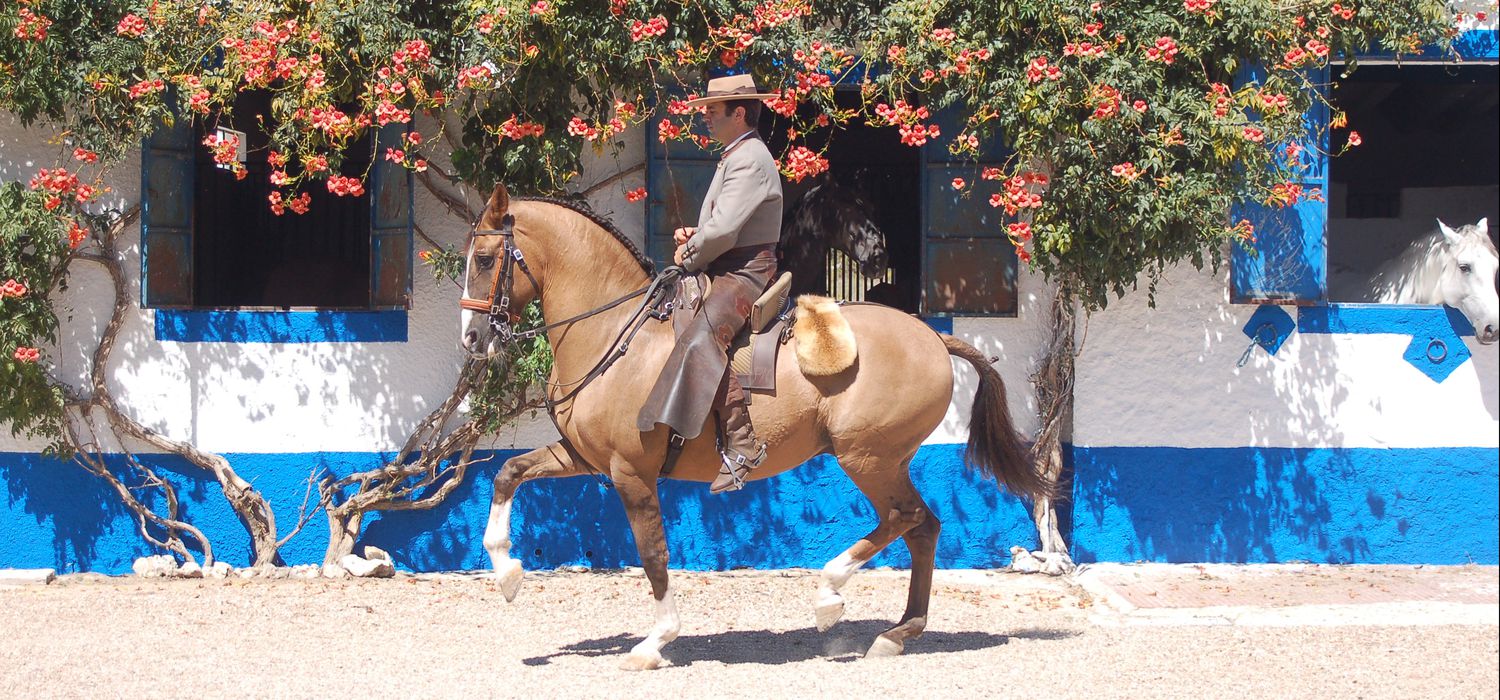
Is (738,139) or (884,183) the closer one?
(738,139)

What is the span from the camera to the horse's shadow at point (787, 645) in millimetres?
6434

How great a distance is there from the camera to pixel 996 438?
22.3ft

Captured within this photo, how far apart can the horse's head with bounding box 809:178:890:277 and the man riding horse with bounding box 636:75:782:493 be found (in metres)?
2.56

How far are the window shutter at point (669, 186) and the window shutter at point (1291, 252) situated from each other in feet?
10.3

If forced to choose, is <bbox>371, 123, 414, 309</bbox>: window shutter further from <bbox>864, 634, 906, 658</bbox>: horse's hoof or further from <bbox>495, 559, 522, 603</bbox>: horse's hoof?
<bbox>864, 634, 906, 658</bbox>: horse's hoof

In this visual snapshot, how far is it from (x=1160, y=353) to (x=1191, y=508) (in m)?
0.94

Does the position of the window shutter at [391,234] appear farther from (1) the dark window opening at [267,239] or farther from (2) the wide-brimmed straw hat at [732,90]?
(2) the wide-brimmed straw hat at [732,90]

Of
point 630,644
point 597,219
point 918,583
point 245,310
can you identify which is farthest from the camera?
point 245,310

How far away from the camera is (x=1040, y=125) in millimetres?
7402

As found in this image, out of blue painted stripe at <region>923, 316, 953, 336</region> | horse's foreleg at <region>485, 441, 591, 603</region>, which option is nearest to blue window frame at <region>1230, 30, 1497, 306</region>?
blue painted stripe at <region>923, 316, 953, 336</region>

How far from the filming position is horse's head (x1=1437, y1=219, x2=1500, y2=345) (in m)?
8.34

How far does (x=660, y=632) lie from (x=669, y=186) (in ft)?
9.99

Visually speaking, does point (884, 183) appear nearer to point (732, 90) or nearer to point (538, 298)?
point (732, 90)

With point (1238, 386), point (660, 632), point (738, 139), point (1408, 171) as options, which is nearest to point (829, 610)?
point (660, 632)
